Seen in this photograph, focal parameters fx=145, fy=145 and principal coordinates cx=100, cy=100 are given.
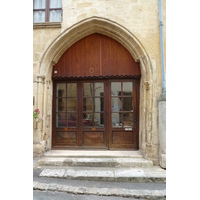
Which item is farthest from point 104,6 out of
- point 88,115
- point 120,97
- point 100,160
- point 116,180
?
point 116,180

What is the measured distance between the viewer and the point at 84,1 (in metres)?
4.07

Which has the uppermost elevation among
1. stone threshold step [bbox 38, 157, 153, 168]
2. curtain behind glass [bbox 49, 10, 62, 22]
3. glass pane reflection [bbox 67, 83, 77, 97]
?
curtain behind glass [bbox 49, 10, 62, 22]

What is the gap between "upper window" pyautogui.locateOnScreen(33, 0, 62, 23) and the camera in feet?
13.9

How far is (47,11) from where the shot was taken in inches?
169

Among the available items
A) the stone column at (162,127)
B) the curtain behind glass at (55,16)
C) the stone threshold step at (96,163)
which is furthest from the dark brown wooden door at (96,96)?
the curtain behind glass at (55,16)

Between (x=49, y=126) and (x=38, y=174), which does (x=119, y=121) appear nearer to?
(x=49, y=126)

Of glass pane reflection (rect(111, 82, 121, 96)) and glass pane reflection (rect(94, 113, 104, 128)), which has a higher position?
→ glass pane reflection (rect(111, 82, 121, 96))

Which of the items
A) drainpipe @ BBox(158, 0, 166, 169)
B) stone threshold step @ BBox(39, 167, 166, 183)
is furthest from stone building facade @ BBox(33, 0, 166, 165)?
stone threshold step @ BBox(39, 167, 166, 183)

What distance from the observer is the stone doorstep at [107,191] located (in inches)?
103

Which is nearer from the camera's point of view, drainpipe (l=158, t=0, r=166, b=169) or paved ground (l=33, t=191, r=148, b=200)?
paved ground (l=33, t=191, r=148, b=200)

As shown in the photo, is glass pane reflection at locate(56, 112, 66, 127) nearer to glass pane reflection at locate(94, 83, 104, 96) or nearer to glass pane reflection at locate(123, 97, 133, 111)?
glass pane reflection at locate(94, 83, 104, 96)

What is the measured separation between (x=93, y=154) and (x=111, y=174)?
0.82m

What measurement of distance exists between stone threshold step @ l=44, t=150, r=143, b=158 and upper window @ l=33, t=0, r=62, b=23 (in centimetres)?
381

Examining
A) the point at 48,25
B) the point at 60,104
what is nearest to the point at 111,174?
the point at 60,104
